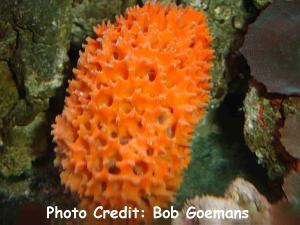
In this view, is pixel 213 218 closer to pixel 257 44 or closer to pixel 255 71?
pixel 255 71

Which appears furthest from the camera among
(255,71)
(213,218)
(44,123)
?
(44,123)

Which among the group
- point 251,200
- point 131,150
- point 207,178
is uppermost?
point 131,150

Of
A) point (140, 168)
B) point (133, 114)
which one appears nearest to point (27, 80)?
point (133, 114)

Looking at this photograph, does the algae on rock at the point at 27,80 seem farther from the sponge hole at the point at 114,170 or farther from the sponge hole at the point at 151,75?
the sponge hole at the point at 114,170

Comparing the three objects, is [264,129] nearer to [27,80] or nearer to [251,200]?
[251,200]

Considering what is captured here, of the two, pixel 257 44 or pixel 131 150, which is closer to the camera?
pixel 131 150

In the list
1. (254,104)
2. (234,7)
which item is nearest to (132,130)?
(254,104)

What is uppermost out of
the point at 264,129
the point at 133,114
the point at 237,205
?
the point at 133,114

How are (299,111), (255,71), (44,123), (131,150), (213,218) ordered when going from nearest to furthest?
(213,218) → (131,150) → (299,111) → (255,71) → (44,123)

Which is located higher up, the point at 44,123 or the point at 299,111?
the point at 299,111

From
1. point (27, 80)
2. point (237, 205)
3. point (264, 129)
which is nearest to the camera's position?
point (237, 205)
